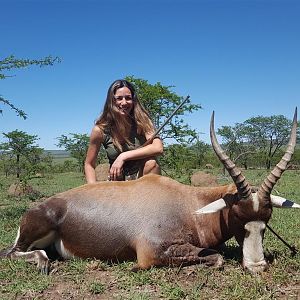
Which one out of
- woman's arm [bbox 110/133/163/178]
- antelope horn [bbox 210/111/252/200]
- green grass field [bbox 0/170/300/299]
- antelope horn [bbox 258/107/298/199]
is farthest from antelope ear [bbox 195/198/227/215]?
woman's arm [bbox 110/133/163/178]

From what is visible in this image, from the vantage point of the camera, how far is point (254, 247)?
13.6 feet

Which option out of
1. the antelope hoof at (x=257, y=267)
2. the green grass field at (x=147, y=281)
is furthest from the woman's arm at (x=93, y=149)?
the antelope hoof at (x=257, y=267)

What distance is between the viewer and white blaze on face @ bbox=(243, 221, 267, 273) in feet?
13.6

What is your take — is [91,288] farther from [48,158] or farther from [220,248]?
[48,158]

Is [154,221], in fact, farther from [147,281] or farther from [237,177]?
[237,177]

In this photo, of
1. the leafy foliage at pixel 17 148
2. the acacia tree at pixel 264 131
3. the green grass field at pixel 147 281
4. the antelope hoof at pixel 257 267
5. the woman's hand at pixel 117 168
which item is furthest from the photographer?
the acacia tree at pixel 264 131

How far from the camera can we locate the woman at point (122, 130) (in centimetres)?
572

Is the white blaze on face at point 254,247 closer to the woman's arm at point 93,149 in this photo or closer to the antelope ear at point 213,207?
the antelope ear at point 213,207

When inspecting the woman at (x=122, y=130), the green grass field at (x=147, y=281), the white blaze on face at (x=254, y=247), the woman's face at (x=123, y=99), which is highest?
the woman's face at (x=123, y=99)

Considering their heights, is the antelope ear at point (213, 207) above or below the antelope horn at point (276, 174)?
below

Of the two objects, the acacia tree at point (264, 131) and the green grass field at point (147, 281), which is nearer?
the green grass field at point (147, 281)

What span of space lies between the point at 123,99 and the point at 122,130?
0.41 m

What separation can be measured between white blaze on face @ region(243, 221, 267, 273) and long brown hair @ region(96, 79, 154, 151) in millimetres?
2135

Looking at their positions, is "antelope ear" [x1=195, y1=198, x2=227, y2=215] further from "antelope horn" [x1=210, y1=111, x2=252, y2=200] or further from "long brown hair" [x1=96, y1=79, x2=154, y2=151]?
"long brown hair" [x1=96, y1=79, x2=154, y2=151]
